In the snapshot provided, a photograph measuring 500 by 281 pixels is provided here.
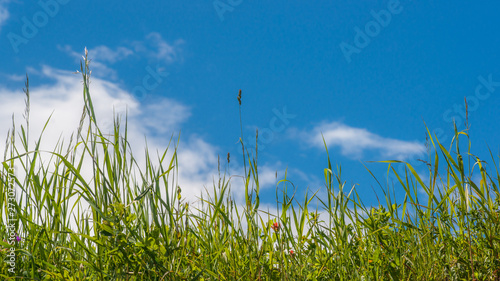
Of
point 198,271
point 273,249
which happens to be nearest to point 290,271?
point 273,249

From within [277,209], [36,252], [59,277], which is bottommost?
[59,277]

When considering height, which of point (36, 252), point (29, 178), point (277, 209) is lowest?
point (36, 252)

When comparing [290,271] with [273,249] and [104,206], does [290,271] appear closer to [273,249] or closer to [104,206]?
[273,249]

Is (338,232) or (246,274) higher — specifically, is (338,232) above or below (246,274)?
above

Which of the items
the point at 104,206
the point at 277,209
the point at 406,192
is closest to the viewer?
the point at 104,206

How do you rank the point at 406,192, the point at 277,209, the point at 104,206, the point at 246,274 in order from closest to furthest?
the point at 104,206 < the point at 246,274 < the point at 277,209 < the point at 406,192

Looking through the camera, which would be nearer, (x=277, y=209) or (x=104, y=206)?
(x=104, y=206)

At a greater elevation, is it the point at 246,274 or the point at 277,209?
the point at 277,209

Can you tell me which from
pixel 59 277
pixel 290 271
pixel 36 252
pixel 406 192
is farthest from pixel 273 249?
pixel 36 252

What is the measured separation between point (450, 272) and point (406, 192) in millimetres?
643

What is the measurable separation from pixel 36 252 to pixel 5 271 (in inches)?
7.0

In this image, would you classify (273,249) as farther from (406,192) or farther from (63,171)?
(63,171)

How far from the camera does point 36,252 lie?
8.46ft

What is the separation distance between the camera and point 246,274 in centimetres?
249
